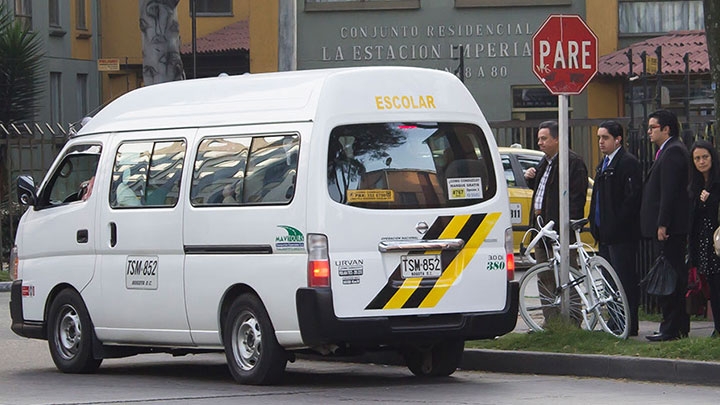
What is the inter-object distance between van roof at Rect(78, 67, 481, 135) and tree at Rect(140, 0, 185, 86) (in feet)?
30.1

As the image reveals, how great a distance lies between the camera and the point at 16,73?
33.8 m

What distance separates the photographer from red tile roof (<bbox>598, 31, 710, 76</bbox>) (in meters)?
32.0

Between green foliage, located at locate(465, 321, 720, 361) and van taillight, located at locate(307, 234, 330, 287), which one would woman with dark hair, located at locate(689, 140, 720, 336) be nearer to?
green foliage, located at locate(465, 321, 720, 361)

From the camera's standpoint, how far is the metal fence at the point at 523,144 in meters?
15.6

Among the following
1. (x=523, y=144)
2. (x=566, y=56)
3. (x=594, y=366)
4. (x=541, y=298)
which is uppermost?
(x=566, y=56)

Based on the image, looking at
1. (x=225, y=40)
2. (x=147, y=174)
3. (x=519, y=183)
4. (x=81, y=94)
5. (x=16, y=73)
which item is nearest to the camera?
(x=147, y=174)

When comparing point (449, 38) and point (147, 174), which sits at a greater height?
point (449, 38)

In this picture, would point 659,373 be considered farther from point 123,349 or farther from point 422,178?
point 123,349

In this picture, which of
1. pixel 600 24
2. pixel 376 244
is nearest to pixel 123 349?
pixel 376 244

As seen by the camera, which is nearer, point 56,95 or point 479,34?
point 479,34

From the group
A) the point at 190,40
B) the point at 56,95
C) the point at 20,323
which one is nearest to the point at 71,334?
the point at 20,323

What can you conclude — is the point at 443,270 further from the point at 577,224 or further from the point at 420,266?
the point at 577,224

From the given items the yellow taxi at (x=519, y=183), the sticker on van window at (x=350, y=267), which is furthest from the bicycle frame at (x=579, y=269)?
the yellow taxi at (x=519, y=183)

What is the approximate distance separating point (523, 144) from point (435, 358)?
10.8 meters
